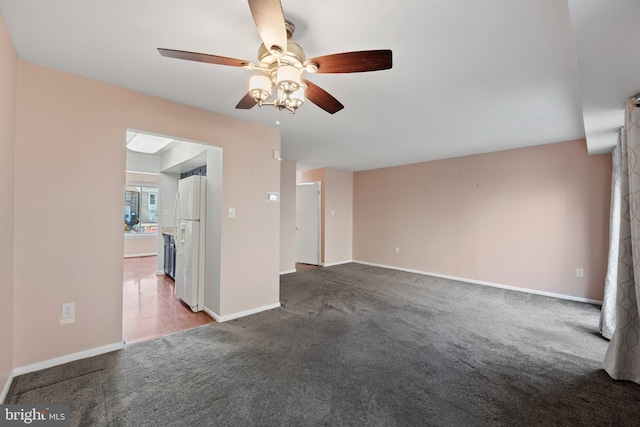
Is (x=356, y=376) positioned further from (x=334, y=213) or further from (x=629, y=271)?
(x=334, y=213)

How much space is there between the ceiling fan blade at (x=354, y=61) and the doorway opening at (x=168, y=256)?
1960 mm

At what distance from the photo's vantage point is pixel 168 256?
495 centimetres

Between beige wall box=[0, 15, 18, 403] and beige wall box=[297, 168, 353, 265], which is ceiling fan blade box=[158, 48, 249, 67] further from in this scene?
beige wall box=[297, 168, 353, 265]

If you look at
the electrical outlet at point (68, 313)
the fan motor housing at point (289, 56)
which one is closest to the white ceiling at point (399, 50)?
the fan motor housing at point (289, 56)

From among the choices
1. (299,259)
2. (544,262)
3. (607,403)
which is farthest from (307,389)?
(299,259)

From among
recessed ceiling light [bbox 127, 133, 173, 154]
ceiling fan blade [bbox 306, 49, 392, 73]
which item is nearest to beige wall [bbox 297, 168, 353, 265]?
recessed ceiling light [bbox 127, 133, 173, 154]

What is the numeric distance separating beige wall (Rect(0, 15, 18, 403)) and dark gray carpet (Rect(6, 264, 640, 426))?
0.33 meters

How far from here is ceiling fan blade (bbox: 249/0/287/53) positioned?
1.07m

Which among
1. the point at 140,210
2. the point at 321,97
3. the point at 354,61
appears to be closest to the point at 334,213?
the point at 321,97

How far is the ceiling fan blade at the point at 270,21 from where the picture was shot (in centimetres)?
107

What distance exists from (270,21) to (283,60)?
35 cm

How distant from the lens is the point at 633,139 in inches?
73.6

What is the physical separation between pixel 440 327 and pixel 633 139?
2.25 m

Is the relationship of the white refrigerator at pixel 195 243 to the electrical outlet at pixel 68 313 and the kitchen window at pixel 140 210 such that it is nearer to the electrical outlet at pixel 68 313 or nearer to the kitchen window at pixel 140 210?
the electrical outlet at pixel 68 313
